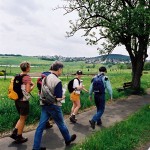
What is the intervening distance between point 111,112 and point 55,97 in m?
7.20

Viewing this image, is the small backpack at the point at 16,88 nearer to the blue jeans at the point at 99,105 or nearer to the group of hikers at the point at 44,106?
the group of hikers at the point at 44,106

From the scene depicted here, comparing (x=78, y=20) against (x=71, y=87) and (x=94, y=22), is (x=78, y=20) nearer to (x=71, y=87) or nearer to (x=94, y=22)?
(x=94, y=22)

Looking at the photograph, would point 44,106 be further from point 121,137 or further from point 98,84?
point 98,84

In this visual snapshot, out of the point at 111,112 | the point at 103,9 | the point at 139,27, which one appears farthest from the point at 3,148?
the point at 103,9

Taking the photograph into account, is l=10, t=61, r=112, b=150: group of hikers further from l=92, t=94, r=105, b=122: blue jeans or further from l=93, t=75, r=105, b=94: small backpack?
l=93, t=75, r=105, b=94: small backpack

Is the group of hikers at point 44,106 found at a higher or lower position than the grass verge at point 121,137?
higher

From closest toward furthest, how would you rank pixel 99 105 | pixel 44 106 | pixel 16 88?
pixel 44 106
pixel 16 88
pixel 99 105

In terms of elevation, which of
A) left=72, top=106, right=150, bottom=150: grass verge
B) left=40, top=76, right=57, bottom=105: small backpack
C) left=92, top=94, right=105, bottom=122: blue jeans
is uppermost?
left=40, top=76, right=57, bottom=105: small backpack

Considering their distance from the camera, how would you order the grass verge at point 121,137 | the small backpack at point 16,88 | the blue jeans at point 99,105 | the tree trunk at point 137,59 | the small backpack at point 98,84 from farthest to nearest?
1. the tree trunk at point 137,59
2. the blue jeans at point 99,105
3. the small backpack at point 98,84
4. the small backpack at point 16,88
5. the grass verge at point 121,137

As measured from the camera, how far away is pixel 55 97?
8.07m

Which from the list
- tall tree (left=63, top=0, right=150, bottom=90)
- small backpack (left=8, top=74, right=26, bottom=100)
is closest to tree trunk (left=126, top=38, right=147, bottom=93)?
tall tree (left=63, top=0, right=150, bottom=90)

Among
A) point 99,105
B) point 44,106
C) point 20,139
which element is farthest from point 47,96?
point 99,105

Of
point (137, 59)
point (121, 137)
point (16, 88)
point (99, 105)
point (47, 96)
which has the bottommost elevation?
point (121, 137)

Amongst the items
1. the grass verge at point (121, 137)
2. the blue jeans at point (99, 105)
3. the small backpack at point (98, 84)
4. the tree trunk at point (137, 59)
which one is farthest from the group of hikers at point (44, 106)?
the tree trunk at point (137, 59)
